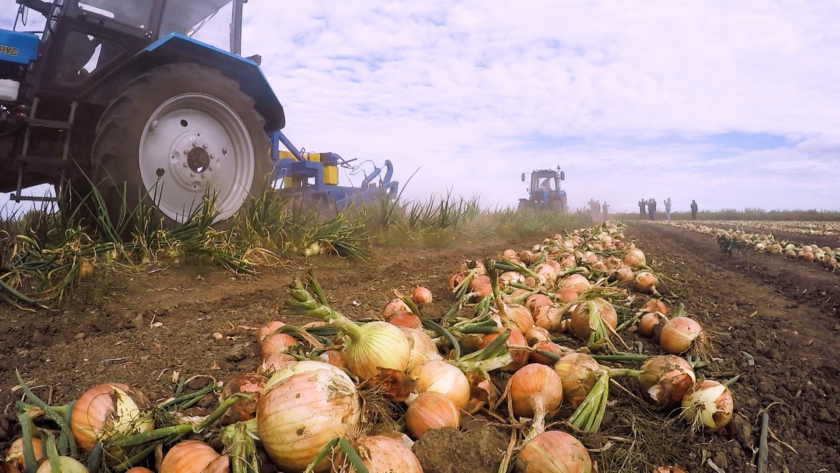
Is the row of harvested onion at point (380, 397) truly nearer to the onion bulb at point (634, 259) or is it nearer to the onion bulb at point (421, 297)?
the onion bulb at point (421, 297)

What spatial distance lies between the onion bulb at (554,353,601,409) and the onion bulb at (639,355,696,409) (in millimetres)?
184

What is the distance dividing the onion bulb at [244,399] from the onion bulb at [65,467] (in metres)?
0.29

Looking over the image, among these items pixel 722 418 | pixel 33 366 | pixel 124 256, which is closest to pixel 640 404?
pixel 722 418

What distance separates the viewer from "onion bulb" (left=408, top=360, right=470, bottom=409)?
127 centimetres

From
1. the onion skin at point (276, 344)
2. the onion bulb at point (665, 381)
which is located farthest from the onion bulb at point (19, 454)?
the onion bulb at point (665, 381)

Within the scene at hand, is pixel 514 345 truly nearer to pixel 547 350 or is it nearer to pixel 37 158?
pixel 547 350

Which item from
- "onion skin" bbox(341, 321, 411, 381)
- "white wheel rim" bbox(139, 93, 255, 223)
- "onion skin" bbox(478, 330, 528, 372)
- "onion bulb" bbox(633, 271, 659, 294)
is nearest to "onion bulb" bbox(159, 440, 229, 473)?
"onion skin" bbox(341, 321, 411, 381)

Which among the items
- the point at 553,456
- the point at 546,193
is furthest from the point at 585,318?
the point at 546,193

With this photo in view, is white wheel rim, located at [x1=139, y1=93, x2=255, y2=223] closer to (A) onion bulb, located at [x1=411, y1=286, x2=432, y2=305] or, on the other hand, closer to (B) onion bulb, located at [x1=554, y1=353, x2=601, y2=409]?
(A) onion bulb, located at [x1=411, y1=286, x2=432, y2=305]

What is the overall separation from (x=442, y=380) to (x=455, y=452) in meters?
0.23

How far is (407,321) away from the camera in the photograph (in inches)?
66.4

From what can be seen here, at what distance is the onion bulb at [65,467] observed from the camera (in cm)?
90

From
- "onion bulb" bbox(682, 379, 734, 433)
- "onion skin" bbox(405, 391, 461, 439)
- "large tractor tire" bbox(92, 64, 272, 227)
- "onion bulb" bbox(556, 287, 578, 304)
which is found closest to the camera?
"onion skin" bbox(405, 391, 461, 439)

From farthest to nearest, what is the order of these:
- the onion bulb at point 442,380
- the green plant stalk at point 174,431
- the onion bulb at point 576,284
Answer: the onion bulb at point 576,284 → the onion bulb at point 442,380 → the green plant stalk at point 174,431
